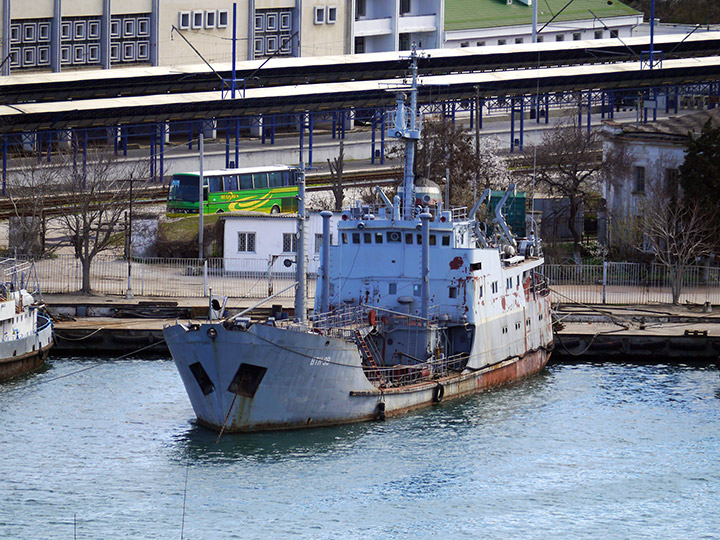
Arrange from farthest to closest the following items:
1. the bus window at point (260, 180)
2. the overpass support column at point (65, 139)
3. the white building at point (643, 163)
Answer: the overpass support column at point (65, 139) < the bus window at point (260, 180) < the white building at point (643, 163)

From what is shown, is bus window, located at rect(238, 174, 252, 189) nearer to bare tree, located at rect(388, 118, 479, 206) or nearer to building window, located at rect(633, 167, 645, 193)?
bare tree, located at rect(388, 118, 479, 206)

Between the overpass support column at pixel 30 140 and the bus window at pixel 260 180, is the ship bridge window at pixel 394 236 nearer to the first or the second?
the bus window at pixel 260 180

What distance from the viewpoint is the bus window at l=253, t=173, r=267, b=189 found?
75000mm

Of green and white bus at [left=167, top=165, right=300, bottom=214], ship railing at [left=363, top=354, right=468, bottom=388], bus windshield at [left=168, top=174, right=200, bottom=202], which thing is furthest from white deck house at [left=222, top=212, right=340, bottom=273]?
ship railing at [left=363, top=354, right=468, bottom=388]

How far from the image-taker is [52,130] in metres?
74.8

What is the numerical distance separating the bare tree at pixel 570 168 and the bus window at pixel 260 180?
14133mm

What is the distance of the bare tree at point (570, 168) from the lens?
71.7 metres

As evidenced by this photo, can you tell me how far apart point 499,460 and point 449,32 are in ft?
253

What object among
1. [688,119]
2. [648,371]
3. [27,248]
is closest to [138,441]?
[648,371]

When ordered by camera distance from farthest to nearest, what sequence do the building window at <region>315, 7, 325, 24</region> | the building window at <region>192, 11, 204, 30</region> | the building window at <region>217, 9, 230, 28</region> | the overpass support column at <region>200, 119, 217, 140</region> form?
the building window at <region>315, 7, 325, 24</region>, the building window at <region>217, 9, 230, 28</region>, the building window at <region>192, 11, 204, 30</region>, the overpass support column at <region>200, 119, 217, 140</region>

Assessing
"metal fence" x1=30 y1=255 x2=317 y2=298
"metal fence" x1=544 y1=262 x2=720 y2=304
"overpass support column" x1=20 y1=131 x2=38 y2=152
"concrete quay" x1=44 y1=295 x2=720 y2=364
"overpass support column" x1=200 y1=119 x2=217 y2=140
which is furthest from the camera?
"overpass support column" x1=200 y1=119 x2=217 y2=140

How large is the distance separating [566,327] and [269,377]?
2052 cm

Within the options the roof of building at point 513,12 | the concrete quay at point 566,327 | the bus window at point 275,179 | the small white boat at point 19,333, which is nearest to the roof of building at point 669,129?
the concrete quay at point 566,327

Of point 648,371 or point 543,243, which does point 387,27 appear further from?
point 648,371
